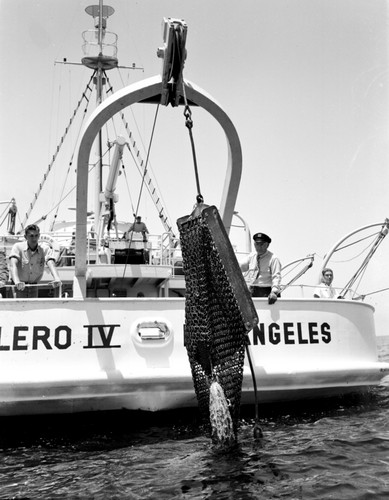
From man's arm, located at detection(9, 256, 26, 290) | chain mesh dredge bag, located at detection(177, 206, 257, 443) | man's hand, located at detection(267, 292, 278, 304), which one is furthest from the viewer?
man's arm, located at detection(9, 256, 26, 290)

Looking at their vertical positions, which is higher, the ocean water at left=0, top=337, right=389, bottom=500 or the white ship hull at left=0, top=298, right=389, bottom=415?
the white ship hull at left=0, top=298, right=389, bottom=415

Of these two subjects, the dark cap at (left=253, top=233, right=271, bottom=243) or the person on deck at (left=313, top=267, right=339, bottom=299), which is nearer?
the dark cap at (left=253, top=233, right=271, bottom=243)

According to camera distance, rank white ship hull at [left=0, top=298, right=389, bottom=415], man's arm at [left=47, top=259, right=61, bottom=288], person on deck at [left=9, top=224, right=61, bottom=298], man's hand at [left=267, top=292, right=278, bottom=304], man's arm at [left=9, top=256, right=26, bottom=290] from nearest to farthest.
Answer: white ship hull at [left=0, top=298, right=389, bottom=415] < man's hand at [left=267, top=292, right=278, bottom=304] < man's arm at [left=47, top=259, right=61, bottom=288] < man's arm at [left=9, top=256, right=26, bottom=290] < person on deck at [left=9, top=224, right=61, bottom=298]

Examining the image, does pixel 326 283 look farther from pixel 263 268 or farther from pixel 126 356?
pixel 126 356

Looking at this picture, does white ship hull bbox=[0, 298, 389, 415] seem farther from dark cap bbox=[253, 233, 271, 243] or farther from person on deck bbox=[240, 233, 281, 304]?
dark cap bbox=[253, 233, 271, 243]

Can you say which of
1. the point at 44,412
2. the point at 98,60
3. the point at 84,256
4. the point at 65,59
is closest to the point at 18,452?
the point at 44,412

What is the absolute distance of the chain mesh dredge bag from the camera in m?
4.33

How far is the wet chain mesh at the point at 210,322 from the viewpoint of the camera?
4355 mm

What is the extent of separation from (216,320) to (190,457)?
1214 millimetres

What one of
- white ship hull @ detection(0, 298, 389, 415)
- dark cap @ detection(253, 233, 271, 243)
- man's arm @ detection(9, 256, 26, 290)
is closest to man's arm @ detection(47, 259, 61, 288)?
man's arm @ detection(9, 256, 26, 290)

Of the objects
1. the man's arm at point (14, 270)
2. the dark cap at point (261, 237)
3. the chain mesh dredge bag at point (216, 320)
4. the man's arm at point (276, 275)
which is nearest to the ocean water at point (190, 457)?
the chain mesh dredge bag at point (216, 320)

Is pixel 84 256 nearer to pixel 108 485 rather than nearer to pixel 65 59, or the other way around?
pixel 108 485

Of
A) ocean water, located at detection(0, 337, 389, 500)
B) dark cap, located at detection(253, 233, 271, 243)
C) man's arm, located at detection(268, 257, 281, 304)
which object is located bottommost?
ocean water, located at detection(0, 337, 389, 500)

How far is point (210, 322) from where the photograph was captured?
176 inches
